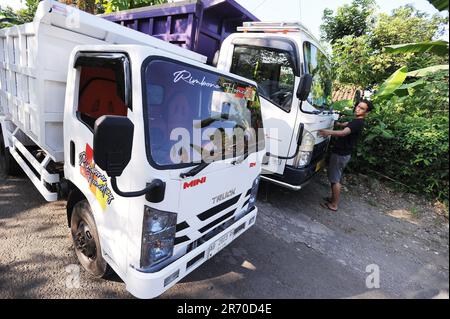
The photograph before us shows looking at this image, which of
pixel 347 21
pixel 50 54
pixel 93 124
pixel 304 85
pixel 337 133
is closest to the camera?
pixel 93 124

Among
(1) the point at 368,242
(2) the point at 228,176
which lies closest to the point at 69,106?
(2) the point at 228,176

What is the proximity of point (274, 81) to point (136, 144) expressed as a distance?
8.98 feet

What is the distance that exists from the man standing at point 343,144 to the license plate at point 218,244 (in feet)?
8.00

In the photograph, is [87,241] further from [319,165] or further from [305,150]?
[319,165]

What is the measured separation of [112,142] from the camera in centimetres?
140

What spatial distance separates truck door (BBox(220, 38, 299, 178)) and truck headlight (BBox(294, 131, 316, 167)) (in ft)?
0.57

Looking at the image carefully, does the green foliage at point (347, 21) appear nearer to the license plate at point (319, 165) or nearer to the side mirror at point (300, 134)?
the license plate at point (319, 165)

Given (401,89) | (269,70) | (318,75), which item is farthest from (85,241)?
(401,89)

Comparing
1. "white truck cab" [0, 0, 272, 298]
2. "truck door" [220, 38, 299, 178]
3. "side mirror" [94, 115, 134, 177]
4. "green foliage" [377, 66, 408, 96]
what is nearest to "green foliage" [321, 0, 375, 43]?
"green foliage" [377, 66, 408, 96]

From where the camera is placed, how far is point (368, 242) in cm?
→ 318

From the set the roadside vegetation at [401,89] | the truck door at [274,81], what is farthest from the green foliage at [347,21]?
the truck door at [274,81]

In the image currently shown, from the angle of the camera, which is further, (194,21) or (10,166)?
(10,166)
